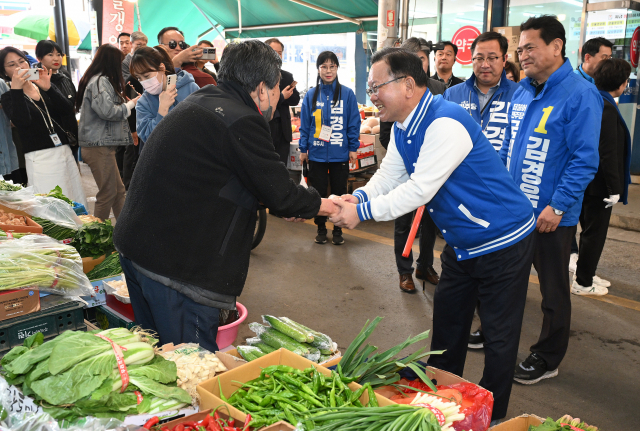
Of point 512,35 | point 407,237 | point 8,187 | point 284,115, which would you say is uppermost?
point 512,35

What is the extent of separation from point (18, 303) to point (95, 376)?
3.12 feet

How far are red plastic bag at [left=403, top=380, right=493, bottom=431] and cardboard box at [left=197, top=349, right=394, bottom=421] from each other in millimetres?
322

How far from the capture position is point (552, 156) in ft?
10.5

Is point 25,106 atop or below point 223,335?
atop

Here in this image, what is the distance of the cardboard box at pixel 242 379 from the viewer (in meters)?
1.83

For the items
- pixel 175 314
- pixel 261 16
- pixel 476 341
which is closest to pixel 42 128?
pixel 175 314

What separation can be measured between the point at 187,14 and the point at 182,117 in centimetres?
1470

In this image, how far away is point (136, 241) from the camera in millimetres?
2311

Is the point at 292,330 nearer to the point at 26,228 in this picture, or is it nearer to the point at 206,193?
the point at 206,193

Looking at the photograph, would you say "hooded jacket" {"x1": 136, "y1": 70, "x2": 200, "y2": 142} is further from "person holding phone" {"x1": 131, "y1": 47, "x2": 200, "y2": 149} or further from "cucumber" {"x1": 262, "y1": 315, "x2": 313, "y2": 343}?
"cucumber" {"x1": 262, "y1": 315, "x2": 313, "y2": 343}

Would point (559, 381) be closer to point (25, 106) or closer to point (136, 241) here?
point (136, 241)

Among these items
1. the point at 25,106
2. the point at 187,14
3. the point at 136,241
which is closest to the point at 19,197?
the point at 25,106

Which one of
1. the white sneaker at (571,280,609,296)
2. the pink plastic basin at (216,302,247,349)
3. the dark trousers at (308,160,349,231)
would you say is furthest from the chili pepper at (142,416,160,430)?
the dark trousers at (308,160,349,231)

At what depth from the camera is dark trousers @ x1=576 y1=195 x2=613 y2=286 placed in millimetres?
4656
